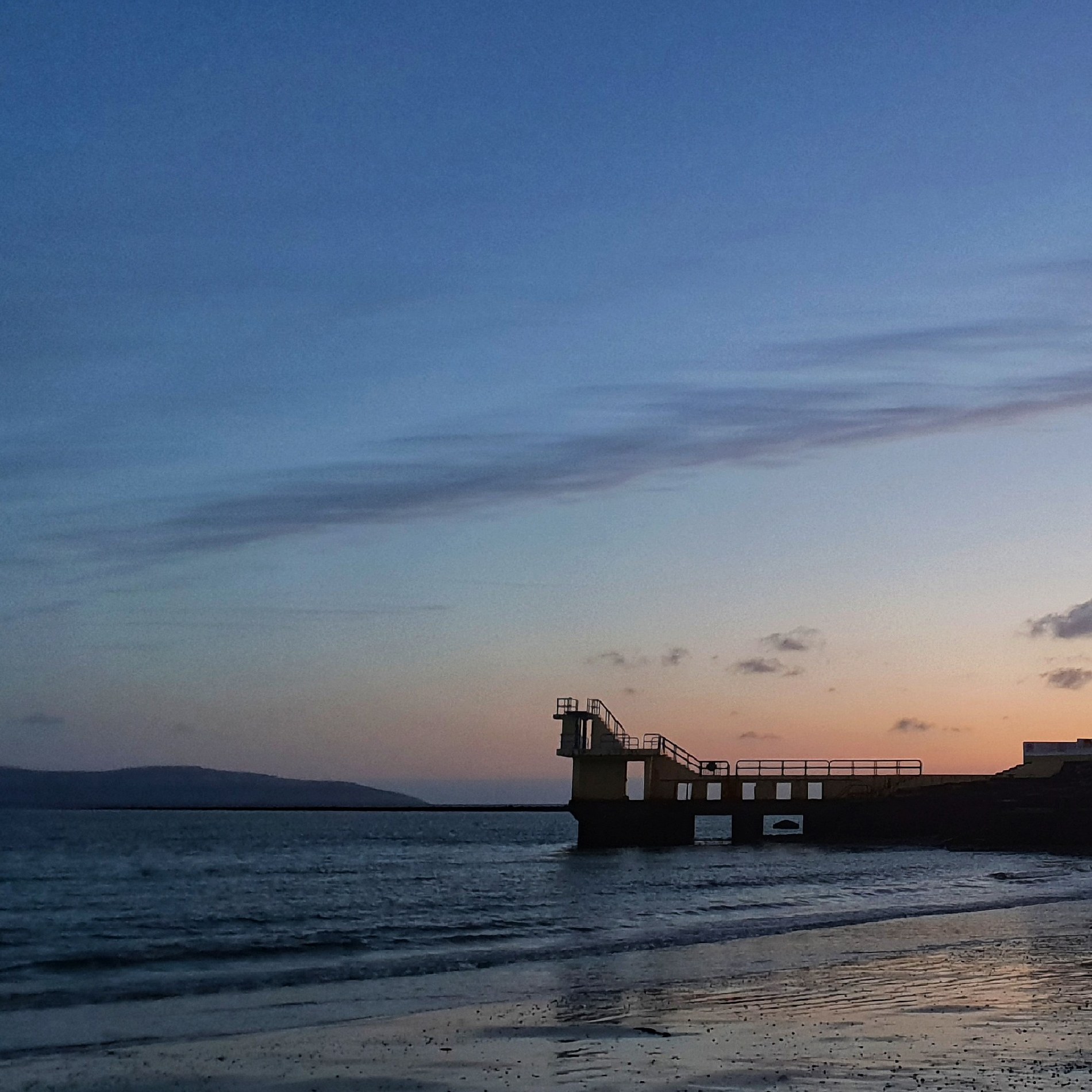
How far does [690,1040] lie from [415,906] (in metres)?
24.9

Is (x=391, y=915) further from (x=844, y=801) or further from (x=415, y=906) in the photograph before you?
(x=844, y=801)

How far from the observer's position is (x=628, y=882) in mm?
45531

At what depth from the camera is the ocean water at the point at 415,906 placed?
2633 cm

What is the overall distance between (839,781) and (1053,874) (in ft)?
63.1

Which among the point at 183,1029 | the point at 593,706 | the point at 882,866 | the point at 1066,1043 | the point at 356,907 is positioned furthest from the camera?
the point at 593,706

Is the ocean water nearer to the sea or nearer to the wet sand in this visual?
the sea

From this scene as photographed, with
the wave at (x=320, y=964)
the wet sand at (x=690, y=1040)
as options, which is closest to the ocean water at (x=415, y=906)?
the wave at (x=320, y=964)

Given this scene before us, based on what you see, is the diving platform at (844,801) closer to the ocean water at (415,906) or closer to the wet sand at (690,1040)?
the ocean water at (415,906)

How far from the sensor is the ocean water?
26.3 m

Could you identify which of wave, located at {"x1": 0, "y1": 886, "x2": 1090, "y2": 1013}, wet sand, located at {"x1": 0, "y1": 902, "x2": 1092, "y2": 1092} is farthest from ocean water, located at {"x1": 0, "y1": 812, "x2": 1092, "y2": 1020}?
wet sand, located at {"x1": 0, "y1": 902, "x2": 1092, "y2": 1092}

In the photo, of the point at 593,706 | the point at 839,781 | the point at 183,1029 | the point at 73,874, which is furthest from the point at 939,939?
the point at 73,874

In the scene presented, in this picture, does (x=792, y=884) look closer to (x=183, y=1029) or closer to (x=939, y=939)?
(x=939, y=939)

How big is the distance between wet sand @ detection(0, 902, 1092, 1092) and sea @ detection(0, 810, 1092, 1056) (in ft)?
5.40

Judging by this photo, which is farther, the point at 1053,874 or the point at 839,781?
the point at 839,781
